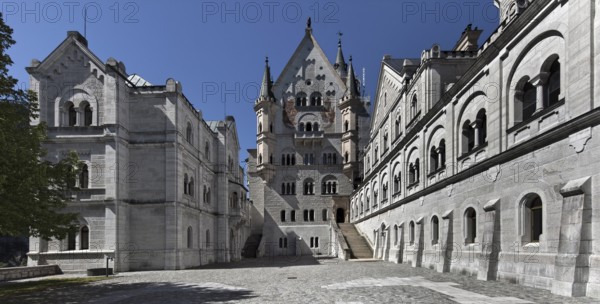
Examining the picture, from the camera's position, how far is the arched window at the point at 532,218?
15.1 m

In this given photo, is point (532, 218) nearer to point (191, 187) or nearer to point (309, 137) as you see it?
point (191, 187)

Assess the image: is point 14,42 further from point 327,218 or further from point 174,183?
point 327,218

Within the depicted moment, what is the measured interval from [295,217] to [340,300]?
154ft

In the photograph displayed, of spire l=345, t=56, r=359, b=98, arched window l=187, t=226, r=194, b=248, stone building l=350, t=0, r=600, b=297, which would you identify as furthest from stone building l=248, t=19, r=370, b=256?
stone building l=350, t=0, r=600, b=297

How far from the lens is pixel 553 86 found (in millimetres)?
14703

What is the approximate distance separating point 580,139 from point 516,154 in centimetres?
368

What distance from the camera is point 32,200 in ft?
52.2

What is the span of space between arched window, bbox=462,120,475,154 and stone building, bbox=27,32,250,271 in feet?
71.0

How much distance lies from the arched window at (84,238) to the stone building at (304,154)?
3069cm

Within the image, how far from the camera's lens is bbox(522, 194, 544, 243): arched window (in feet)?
49.6

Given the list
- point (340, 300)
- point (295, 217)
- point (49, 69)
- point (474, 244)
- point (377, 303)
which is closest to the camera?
point (377, 303)

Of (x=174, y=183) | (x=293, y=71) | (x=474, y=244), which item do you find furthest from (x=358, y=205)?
(x=474, y=244)

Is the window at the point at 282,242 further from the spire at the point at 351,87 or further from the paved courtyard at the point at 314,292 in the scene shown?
the paved courtyard at the point at 314,292

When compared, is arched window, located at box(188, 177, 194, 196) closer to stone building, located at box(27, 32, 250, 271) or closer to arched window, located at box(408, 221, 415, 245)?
stone building, located at box(27, 32, 250, 271)
